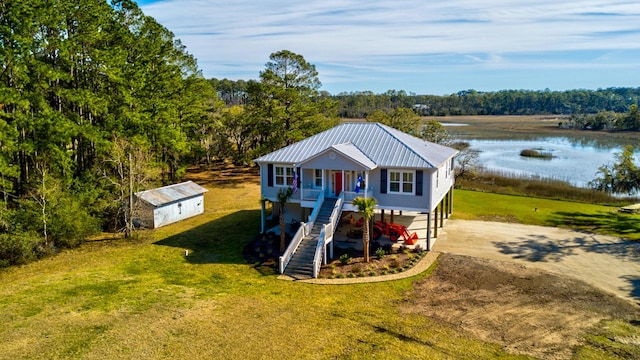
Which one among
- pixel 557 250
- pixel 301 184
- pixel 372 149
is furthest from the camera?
pixel 372 149

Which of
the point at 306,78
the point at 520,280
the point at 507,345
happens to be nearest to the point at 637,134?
the point at 306,78

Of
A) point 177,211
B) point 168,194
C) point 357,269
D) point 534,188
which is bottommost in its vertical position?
point 357,269

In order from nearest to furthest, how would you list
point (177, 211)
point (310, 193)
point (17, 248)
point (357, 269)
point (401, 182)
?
point (357, 269)
point (17, 248)
point (401, 182)
point (310, 193)
point (177, 211)

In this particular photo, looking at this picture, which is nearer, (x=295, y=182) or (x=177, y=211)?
(x=295, y=182)

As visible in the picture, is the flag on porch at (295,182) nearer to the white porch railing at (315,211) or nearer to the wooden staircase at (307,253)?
the white porch railing at (315,211)

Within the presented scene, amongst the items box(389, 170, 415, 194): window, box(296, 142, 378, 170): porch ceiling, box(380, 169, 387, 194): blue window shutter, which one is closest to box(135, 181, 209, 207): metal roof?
box(296, 142, 378, 170): porch ceiling

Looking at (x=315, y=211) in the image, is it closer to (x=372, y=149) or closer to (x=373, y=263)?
(x=373, y=263)

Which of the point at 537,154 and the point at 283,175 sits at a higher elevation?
the point at 283,175

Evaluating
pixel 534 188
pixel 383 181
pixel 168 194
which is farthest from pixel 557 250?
pixel 168 194
